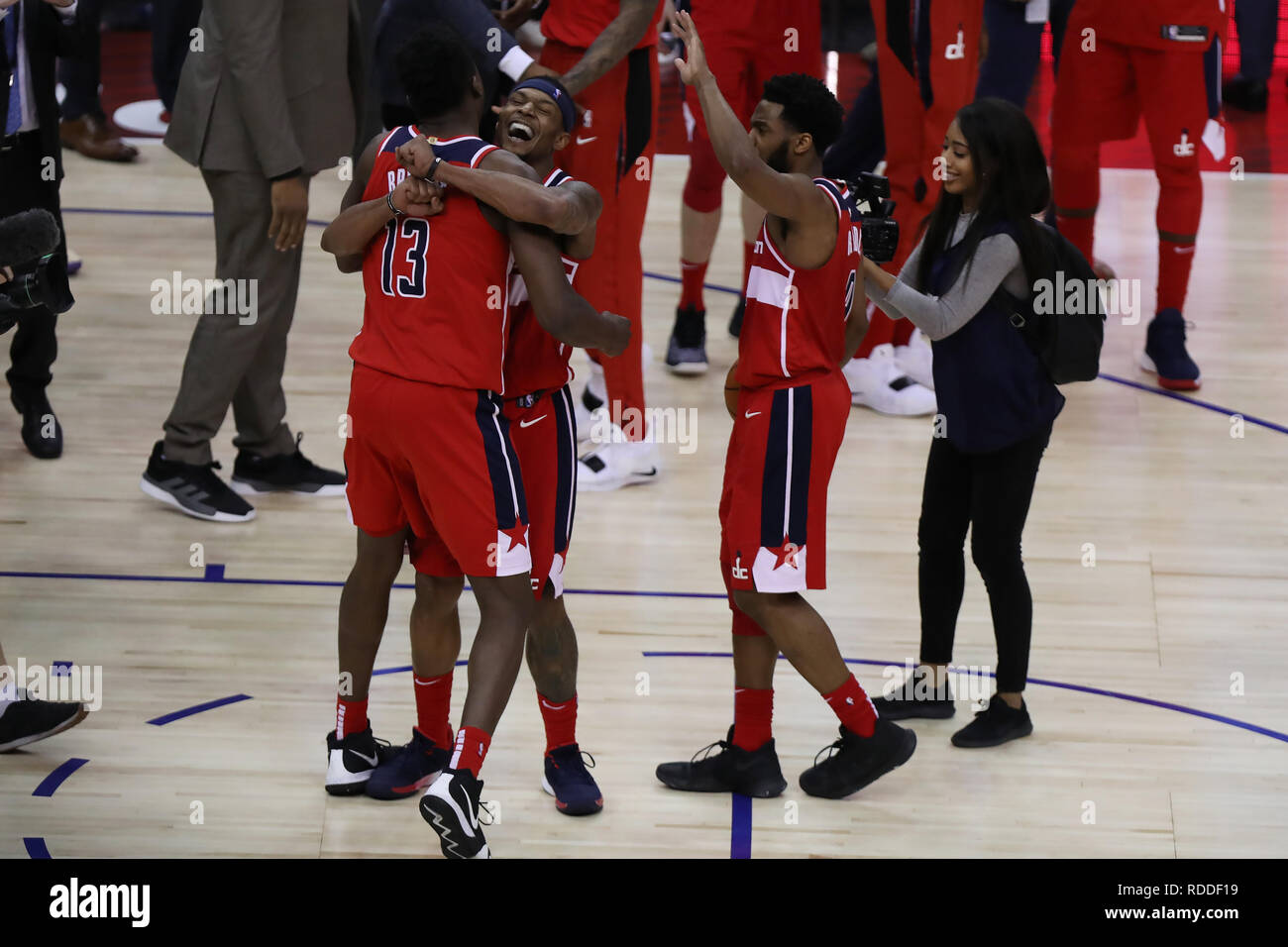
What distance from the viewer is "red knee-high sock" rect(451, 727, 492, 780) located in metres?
3.42

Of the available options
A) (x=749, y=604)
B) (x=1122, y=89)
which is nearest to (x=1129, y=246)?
(x=1122, y=89)

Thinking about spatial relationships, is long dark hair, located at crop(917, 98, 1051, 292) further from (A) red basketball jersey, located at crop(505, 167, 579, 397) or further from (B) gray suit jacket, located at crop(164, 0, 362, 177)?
(B) gray suit jacket, located at crop(164, 0, 362, 177)

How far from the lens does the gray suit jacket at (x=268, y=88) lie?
4891 mm

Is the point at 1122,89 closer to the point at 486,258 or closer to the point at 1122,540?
the point at 1122,540

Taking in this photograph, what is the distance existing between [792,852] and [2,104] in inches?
126

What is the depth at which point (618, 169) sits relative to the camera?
5.50m

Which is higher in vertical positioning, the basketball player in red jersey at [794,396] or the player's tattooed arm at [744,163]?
the player's tattooed arm at [744,163]

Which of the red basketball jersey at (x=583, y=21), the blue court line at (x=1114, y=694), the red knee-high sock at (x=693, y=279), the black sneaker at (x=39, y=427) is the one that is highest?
the red basketball jersey at (x=583, y=21)

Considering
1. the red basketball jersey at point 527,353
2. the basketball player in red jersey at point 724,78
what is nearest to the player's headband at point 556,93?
the red basketball jersey at point 527,353

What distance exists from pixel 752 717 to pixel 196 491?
7.49ft

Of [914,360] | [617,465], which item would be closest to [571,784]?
[617,465]

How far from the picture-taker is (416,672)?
3879mm

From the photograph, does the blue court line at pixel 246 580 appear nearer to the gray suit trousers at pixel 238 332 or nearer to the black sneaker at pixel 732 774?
the gray suit trousers at pixel 238 332

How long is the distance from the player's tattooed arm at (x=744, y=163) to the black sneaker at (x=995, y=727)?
54.5 inches
